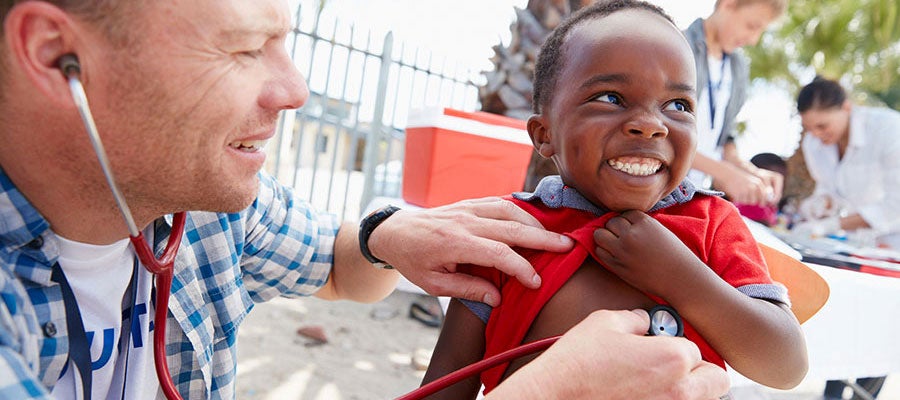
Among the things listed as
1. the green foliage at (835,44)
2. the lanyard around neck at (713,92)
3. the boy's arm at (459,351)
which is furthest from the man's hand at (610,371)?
the green foliage at (835,44)

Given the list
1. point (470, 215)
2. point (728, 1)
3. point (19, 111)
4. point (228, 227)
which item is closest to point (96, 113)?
point (19, 111)

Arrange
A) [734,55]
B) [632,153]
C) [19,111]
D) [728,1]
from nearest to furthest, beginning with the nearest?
[19,111] → [632,153] → [728,1] → [734,55]

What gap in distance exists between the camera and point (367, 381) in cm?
342

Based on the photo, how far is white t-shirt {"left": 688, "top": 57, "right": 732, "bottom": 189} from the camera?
124 inches

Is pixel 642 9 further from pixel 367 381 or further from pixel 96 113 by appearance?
pixel 367 381

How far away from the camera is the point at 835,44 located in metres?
14.2

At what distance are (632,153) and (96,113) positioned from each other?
0.95 metres

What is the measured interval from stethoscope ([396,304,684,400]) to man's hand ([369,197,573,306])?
17 centimetres

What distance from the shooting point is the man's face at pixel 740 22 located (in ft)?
10.1

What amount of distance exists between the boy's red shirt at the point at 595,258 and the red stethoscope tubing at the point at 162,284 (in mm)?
595

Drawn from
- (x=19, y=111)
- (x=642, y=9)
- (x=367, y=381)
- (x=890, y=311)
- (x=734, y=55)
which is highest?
(x=734, y=55)

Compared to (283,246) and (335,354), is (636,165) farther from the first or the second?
(335,354)

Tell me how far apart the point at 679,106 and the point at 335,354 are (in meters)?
3.11

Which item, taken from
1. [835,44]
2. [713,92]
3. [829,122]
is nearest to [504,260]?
[713,92]
